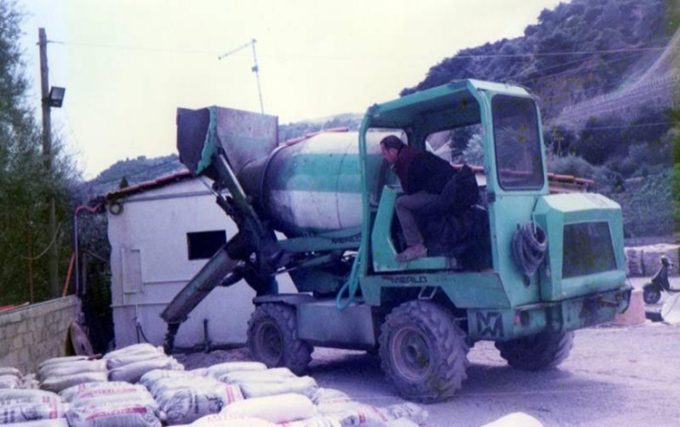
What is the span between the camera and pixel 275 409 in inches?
156

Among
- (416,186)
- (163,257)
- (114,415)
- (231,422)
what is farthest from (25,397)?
(163,257)

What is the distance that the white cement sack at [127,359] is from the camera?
5.81m

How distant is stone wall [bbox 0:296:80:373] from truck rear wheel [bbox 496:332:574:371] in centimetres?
566

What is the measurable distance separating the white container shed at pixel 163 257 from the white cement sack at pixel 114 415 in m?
10.7

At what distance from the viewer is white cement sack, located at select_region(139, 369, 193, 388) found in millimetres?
5184

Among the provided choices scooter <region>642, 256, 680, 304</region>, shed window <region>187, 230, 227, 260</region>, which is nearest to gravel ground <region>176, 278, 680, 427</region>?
scooter <region>642, 256, 680, 304</region>

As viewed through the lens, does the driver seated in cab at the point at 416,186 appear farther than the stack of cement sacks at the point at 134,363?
Yes

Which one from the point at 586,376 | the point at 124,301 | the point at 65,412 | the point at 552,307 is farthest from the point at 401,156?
the point at 124,301

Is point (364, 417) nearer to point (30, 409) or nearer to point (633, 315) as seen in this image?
point (30, 409)

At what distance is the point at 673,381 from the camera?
7746 millimetres

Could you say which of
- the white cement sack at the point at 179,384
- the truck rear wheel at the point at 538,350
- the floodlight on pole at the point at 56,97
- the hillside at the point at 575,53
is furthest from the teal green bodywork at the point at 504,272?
the hillside at the point at 575,53

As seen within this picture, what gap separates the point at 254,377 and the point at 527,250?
319 cm

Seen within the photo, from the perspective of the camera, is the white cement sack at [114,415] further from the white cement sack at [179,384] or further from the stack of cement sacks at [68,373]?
the stack of cement sacks at [68,373]

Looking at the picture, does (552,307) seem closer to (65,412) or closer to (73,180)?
(65,412)
